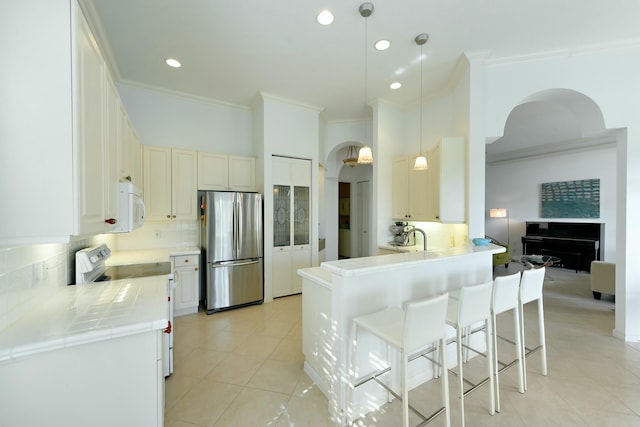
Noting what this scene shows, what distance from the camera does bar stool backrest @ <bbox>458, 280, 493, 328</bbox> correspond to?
167cm

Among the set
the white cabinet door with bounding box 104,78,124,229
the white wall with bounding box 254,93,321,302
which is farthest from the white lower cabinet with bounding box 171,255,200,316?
the white cabinet door with bounding box 104,78,124,229

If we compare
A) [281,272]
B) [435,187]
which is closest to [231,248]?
[281,272]

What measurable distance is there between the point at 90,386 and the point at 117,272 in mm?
1582

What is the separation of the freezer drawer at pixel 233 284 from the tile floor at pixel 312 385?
0.35 meters

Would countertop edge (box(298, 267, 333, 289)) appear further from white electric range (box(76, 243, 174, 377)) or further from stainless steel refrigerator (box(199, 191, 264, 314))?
stainless steel refrigerator (box(199, 191, 264, 314))

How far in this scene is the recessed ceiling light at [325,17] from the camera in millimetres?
2340

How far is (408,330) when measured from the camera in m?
1.38

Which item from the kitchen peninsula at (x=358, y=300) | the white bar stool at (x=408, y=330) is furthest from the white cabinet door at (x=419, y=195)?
the white bar stool at (x=408, y=330)

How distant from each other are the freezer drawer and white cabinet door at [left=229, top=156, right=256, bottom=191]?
1172 mm

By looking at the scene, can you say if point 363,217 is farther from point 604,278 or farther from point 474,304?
point 474,304

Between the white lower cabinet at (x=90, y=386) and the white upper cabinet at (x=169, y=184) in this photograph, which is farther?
the white upper cabinet at (x=169, y=184)

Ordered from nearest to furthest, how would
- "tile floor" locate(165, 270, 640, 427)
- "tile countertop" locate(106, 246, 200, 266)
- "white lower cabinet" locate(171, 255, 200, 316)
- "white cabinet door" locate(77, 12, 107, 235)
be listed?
"white cabinet door" locate(77, 12, 107, 235), "tile floor" locate(165, 270, 640, 427), "tile countertop" locate(106, 246, 200, 266), "white lower cabinet" locate(171, 255, 200, 316)

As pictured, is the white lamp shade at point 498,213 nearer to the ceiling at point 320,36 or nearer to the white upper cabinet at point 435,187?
the white upper cabinet at point 435,187

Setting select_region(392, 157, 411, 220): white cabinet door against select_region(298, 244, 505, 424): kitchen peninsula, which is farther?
select_region(392, 157, 411, 220): white cabinet door
